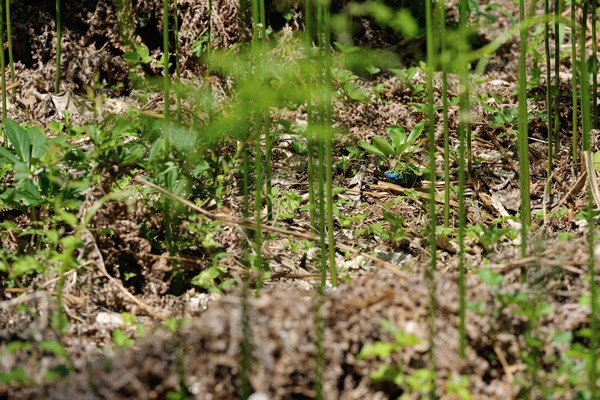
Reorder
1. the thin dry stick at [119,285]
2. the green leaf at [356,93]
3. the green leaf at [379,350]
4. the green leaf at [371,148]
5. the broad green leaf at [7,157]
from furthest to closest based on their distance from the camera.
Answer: the green leaf at [356,93] → the green leaf at [371,148] → the broad green leaf at [7,157] → the thin dry stick at [119,285] → the green leaf at [379,350]

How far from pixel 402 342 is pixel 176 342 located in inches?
15.9

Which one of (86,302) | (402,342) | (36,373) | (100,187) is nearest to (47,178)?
(100,187)

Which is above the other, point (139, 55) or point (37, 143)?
point (139, 55)

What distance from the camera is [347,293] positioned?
6.00 ft

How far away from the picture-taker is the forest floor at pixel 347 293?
1659mm

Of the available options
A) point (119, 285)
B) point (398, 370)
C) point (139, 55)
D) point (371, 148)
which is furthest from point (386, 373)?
point (139, 55)

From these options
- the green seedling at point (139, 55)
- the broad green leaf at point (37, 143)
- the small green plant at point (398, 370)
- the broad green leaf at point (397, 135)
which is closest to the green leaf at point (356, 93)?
the broad green leaf at point (397, 135)

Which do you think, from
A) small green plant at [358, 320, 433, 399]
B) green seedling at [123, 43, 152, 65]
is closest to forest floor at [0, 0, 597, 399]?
small green plant at [358, 320, 433, 399]

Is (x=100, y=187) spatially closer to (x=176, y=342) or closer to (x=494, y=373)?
(x=176, y=342)

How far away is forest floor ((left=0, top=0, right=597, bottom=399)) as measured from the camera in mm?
1659

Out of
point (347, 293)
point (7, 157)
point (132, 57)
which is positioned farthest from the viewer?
point (132, 57)

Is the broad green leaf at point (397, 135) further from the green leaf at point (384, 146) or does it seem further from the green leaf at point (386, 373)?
the green leaf at point (386, 373)

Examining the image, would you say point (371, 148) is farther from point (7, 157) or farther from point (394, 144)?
point (7, 157)

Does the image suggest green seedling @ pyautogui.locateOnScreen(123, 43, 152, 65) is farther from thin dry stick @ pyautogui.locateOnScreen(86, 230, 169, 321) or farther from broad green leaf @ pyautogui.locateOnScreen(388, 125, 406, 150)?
thin dry stick @ pyautogui.locateOnScreen(86, 230, 169, 321)
